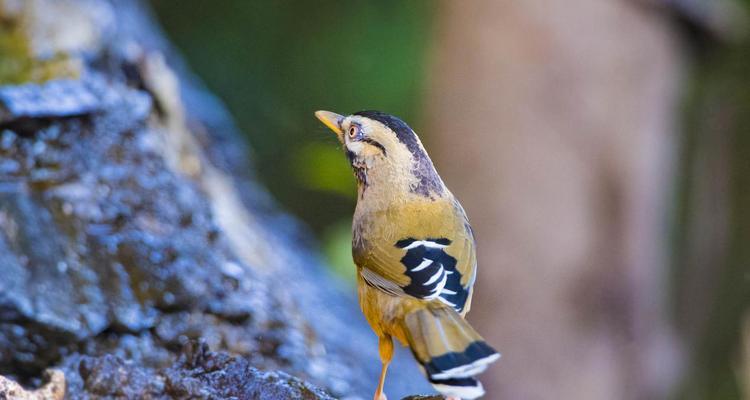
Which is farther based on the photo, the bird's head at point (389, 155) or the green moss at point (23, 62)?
the green moss at point (23, 62)

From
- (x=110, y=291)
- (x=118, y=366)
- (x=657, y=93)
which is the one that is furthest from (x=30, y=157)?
(x=657, y=93)

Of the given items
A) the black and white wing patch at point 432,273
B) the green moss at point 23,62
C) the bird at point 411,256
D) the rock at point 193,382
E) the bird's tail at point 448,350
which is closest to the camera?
the bird's tail at point 448,350

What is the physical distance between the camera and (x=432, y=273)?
2480 mm

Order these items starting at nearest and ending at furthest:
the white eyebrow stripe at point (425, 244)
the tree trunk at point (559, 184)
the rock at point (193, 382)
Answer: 1. the rock at point (193, 382)
2. the white eyebrow stripe at point (425, 244)
3. the tree trunk at point (559, 184)

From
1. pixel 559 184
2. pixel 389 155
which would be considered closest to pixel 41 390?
pixel 389 155

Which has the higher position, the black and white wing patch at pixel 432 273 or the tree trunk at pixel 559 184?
the tree trunk at pixel 559 184

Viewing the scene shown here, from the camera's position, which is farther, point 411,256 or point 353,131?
point 353,131

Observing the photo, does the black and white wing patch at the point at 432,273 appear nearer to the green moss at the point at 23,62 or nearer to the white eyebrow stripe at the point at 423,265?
the white eyebrow stripe at the point at 423,265

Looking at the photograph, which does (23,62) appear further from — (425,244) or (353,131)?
(425,244)

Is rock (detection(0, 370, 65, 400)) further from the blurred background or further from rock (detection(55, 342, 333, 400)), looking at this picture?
the blurred background

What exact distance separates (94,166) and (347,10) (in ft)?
12.3

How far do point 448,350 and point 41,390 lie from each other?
910 millimetres

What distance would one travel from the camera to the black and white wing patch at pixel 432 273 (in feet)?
7.95

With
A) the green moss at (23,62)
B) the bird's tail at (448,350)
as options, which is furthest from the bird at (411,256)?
the green moss at (23,62)
